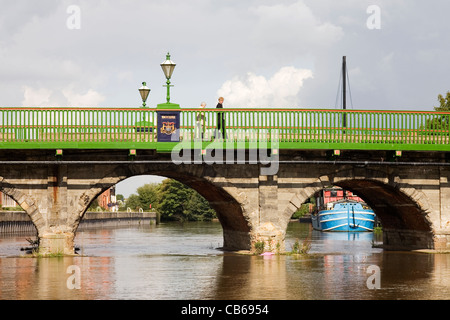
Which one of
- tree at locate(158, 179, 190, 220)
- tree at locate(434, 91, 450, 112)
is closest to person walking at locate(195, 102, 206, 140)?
tree at locate(434, 91, 450, 112)

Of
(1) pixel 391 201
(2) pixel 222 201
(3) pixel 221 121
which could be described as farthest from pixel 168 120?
(1) pixel 391 201

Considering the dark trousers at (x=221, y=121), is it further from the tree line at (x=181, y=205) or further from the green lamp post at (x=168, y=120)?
the tree line at (x=181, y=205)

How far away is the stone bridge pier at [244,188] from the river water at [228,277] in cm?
136

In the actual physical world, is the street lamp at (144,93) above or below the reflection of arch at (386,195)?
above

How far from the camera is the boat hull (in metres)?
65.6

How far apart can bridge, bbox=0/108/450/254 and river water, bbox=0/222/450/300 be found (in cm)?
177

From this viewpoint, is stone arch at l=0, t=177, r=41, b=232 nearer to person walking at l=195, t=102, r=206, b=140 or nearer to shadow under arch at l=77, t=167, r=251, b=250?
shadow under arch at l=77, t=167, r=251, b=250

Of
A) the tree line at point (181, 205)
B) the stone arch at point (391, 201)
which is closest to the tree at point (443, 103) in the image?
the stone arch at point (391, 201)

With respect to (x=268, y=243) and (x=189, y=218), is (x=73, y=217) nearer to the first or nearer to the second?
(x=268, y=243)

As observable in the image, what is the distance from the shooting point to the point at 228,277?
71.5 ft

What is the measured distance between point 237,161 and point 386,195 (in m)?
7.98

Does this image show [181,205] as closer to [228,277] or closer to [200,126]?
[200,126]

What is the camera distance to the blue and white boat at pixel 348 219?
215 ft
